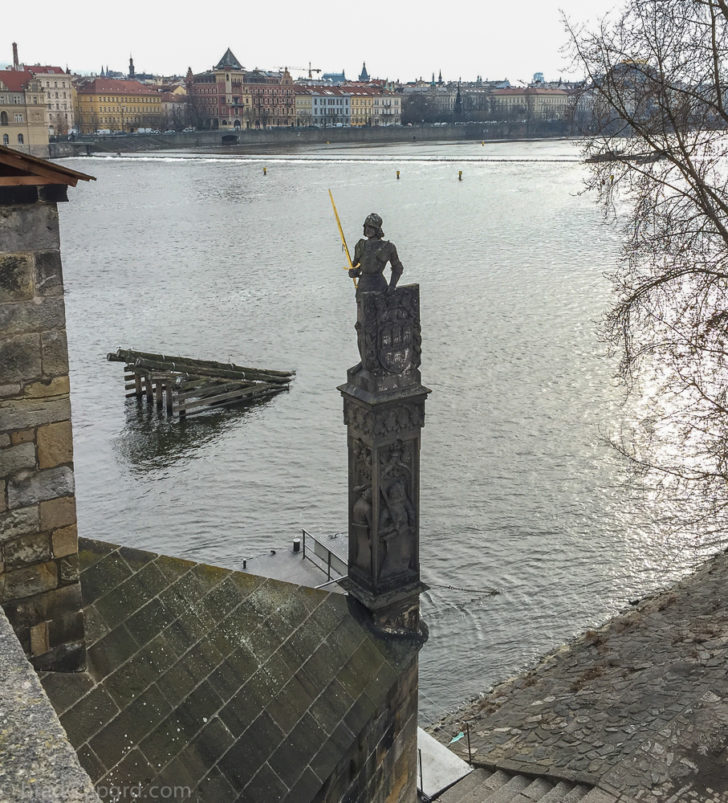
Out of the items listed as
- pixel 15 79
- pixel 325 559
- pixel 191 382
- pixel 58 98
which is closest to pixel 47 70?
pixel 58 98

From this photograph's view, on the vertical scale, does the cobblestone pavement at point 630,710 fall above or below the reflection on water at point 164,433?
above

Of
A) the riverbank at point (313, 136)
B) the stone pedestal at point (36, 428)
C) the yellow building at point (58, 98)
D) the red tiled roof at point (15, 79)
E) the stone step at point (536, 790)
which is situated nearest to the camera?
the stone pedestal at point (36, 428)

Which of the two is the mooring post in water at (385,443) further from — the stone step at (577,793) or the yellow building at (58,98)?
the yellow building at (58,98)

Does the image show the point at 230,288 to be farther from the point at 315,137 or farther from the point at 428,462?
the point at 315,137

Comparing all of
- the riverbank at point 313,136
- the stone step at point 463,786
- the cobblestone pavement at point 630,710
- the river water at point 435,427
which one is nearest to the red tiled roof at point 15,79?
the riverbank at point 313,136

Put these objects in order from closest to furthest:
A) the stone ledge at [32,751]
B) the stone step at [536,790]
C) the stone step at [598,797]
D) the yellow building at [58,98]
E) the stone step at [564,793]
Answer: the stone ledge at [32,751]
the stone step at [598,797]
the stone step at [564,793]
the stone step at [536,790]
the yellow building at [58,98]

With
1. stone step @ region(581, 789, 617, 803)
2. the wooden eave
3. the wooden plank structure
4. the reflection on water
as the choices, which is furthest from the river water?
the wooden eave

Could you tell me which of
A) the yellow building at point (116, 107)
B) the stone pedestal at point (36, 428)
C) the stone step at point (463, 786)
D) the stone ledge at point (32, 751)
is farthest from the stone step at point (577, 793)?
the yellow building at point (116, 107)

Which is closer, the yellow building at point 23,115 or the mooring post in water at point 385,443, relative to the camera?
the mooring post in water at point 385,443

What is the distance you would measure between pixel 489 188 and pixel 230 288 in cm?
4895

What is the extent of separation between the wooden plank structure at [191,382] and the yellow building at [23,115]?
113m

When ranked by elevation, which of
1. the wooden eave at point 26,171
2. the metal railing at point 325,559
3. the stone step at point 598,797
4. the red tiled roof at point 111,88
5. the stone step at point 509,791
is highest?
the red tiled roof at point 111,88

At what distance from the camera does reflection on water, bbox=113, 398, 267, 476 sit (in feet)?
89.8

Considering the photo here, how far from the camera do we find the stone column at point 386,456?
8.08 m
